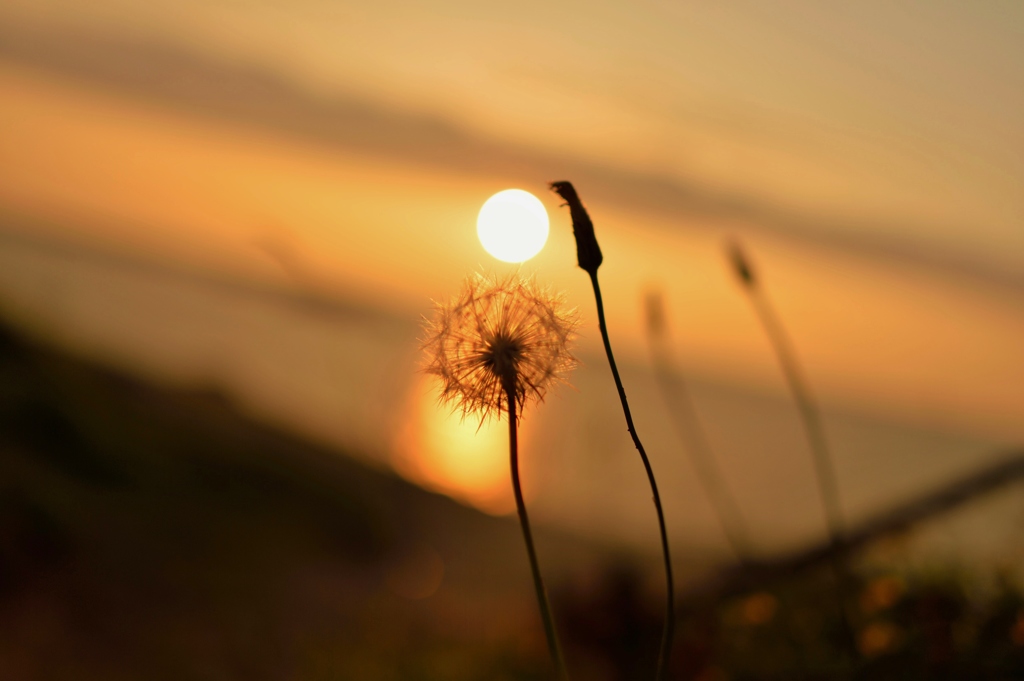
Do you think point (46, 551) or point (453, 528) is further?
point (453, 528)

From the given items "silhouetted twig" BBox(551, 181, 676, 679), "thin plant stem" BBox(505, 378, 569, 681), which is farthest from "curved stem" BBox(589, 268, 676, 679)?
"thin plant stem" BBox(505, 378, 569, 681)

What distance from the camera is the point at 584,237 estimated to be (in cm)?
122

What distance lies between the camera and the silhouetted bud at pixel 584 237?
1209mm

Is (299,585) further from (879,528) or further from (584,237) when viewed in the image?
(584,237)

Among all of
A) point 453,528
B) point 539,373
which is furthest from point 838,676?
point 453,528

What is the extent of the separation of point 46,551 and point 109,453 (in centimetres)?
189

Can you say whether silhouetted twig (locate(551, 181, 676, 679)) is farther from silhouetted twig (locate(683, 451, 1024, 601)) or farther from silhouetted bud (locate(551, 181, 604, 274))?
silhouetted twig (locate(683, 451, 1024, 601))

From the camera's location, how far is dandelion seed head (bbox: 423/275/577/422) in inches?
56.3

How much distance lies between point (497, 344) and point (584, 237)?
359 mm

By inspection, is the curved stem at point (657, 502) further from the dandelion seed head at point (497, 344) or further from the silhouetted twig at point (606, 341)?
the dandelion seed head at point (497, 344)

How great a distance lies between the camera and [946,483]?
3688 mm

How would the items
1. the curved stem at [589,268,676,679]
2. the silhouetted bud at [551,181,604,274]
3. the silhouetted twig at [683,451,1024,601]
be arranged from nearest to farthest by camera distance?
1. the curved stem at [589,268,676,679]
2. the silhouetted bud at [551,181,604,274]
3. the silhouetted twig at [683,451,1024,601]

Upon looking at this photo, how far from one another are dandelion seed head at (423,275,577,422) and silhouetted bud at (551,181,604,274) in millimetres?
254

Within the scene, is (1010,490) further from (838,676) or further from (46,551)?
(46,551)
